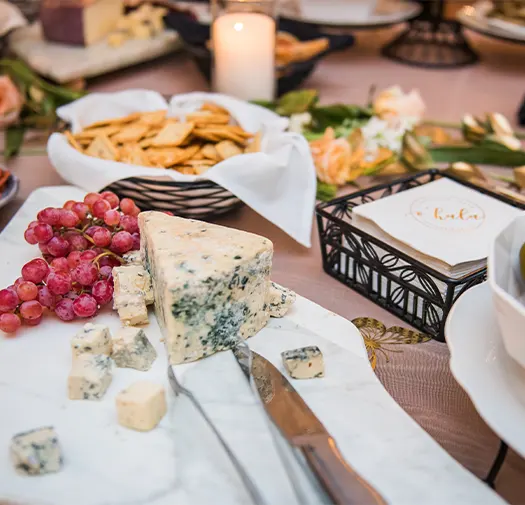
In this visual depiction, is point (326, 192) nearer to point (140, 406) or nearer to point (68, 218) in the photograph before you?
point (68, 218)

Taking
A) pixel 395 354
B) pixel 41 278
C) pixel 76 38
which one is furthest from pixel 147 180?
pixel 76 38

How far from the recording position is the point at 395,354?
2.15 ft

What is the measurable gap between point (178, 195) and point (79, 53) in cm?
77

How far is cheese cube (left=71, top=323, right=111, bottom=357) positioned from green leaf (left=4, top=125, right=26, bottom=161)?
2.08ft

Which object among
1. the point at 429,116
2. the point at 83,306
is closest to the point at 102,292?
the point at 83,306

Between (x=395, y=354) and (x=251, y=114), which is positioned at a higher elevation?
(x=251, y=114)

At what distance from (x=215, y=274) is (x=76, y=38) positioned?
1.08 m

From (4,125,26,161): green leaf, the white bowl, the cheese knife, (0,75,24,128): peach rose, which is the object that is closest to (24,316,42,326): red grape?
the cheese knife

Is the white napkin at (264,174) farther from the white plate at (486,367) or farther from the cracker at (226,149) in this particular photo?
the white plate at (486,367)

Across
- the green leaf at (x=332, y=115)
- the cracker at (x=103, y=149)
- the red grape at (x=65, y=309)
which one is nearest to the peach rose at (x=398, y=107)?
the green leaf at (x=332, y=115)

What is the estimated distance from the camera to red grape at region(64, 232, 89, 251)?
0.74m

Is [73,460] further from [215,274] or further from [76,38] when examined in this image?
[76,38]

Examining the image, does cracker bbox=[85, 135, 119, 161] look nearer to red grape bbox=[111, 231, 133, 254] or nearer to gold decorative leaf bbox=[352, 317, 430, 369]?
red grape bbox=[111, 231, 133, 254]

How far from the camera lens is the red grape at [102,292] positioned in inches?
26.0
